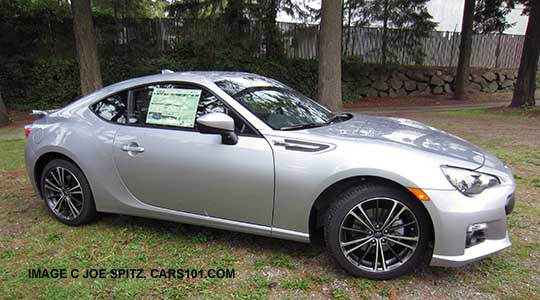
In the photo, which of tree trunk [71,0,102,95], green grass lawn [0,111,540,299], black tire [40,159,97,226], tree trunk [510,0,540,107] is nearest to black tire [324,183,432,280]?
green grass lawn [0,111,540,299]

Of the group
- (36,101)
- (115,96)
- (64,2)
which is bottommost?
(36,101)

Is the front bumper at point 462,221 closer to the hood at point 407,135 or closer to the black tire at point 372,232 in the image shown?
the black tire at point 372,232

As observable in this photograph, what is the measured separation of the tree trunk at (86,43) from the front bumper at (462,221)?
10.5m

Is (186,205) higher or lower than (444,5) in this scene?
lower

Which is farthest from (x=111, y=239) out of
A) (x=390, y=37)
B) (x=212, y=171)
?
(x=390, y=37)

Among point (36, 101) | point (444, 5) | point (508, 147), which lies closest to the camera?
point (508, 147)

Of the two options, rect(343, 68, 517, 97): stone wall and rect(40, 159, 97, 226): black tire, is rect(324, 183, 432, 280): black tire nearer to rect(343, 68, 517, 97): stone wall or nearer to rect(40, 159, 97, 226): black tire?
rect(40, 159, 97, 226): black tire

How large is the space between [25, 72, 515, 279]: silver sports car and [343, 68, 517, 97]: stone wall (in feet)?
44.7

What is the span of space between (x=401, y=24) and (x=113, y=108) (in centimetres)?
1622

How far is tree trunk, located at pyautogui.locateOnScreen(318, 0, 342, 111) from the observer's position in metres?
8.52

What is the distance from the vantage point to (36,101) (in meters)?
13.6

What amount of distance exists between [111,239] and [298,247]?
164 centimetres

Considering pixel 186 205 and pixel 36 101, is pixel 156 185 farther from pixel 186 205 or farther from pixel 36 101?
pixel 36 101

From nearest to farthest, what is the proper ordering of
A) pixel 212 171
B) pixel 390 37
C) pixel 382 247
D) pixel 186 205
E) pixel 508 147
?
pixel 382 247 → pixel 212 171 → pixel 186 205 → pixel 508 147 → pixel 390 37
